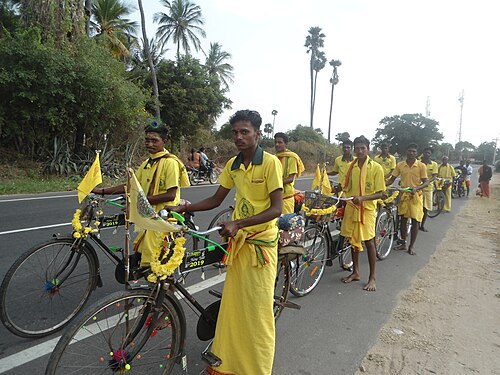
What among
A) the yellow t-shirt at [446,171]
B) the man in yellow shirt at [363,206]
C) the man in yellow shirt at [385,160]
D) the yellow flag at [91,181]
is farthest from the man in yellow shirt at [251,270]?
the yellow t-shirt at [446,171]

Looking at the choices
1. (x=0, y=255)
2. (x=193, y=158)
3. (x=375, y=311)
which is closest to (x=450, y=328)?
(x=375, y=311)

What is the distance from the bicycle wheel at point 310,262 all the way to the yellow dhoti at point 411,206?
249 centimetres

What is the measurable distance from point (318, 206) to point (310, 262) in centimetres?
71

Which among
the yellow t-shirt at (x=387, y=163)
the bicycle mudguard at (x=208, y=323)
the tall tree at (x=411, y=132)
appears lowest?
the bicycle mudguard at (x=208, y=323)

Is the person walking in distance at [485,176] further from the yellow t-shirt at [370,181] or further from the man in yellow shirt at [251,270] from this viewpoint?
the man in yellow shirt at [251,270]

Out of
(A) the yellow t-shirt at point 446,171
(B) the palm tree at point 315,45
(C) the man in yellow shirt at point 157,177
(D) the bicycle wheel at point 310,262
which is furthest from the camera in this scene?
(B) the palm tree at point 315,45

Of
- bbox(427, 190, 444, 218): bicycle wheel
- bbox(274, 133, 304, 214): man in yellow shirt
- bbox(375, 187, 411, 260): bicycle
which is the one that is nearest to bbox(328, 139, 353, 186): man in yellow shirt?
bbox(274, 133, 304, 214): man in yellow shirt

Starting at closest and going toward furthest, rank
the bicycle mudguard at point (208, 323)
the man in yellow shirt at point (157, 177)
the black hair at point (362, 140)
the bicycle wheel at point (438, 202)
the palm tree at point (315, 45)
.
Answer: the bicycle mudguard at point (208, 323)
the man in yellow shirt at point (157, 177)
the black hair at point (362, 140)
the bicycle wheel at point (438, 202)
the palm tree at point (315, 45)

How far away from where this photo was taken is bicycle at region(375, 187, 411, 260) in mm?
6074

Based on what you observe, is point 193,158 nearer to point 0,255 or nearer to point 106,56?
point 106,56

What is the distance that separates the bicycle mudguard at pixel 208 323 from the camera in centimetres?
271

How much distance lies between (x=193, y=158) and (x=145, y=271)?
14.4 meters

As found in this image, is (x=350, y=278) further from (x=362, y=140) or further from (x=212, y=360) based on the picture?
(x=212, y=360)

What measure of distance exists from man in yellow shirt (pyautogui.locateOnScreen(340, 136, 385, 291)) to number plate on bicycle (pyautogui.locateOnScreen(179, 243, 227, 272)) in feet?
8.07
